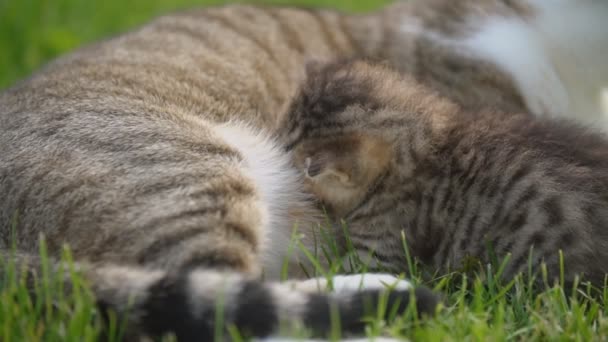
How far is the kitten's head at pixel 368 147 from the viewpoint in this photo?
3135 millimetres

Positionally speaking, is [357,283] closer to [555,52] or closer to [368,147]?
[368,147]

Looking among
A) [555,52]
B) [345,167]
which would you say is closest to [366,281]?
[345,167]

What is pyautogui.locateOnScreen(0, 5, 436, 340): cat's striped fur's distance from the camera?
7.32 ft

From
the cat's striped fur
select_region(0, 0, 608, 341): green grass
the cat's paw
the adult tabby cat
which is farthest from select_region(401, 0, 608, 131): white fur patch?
the cat's paw

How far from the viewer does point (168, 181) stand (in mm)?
2717

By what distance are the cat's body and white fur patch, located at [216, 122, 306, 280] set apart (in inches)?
46.2

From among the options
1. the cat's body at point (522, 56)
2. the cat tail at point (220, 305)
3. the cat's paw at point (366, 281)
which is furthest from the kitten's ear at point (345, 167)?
the cat's body at point (522, 56)

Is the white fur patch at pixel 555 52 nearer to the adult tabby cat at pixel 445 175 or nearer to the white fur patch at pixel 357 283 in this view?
the adult tabby cat at pixel 445 175

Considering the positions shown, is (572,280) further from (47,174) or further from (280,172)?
(47,174)

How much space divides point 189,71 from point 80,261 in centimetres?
140

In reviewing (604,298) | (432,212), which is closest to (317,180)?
(432,212)

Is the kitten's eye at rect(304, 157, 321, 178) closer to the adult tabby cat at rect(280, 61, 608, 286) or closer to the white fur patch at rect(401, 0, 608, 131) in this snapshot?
the adult tabby cat at rect(280, 61, 608, 286)

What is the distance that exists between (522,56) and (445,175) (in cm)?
152

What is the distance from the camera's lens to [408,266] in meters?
3.02
